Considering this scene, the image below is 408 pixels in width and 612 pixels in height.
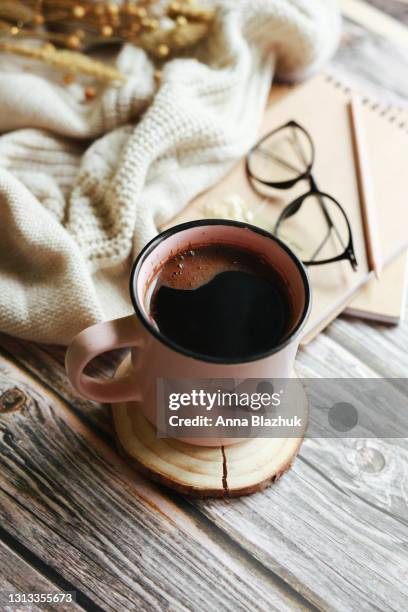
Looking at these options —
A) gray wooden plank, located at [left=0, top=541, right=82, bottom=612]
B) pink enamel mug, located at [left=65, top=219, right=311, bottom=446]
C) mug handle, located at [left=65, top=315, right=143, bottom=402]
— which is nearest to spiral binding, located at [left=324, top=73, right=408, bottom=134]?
pink enamel mug, located at [left=65, top=219, right=311, bottom=446]

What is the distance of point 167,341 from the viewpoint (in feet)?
1.48

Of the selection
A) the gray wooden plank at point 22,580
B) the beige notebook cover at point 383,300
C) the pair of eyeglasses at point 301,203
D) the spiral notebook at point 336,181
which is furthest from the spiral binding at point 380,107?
the gray wooden plank at point 22,580

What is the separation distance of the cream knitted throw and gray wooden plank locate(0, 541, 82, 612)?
186mm

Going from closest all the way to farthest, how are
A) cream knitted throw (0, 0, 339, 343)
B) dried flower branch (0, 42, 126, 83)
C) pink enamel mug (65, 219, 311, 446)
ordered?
pink enamel mug (65, 219, 311, 446)
cream knitted throw (0, 0, 339, 343)
dried flower branch (0, 42, 126, 83)

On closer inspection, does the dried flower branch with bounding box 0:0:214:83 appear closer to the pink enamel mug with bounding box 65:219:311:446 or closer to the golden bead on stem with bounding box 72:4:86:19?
the golden bead on stem with bounding box 72:4:86:19

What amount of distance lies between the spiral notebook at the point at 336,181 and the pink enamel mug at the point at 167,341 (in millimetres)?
125

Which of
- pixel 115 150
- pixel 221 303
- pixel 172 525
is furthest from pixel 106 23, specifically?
pixel 172 525

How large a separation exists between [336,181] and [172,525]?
1.34 feet

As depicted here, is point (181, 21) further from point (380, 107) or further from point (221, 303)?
point (221, 303)

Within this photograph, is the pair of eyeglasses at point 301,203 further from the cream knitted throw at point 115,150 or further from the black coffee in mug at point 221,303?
the black coffee in mug at point 221,303

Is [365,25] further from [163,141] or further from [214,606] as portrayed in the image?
[214,606]

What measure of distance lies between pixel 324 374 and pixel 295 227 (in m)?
0.17

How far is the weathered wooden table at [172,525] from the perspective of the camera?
1.58 ft

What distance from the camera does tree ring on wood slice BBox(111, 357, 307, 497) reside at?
517 mm
